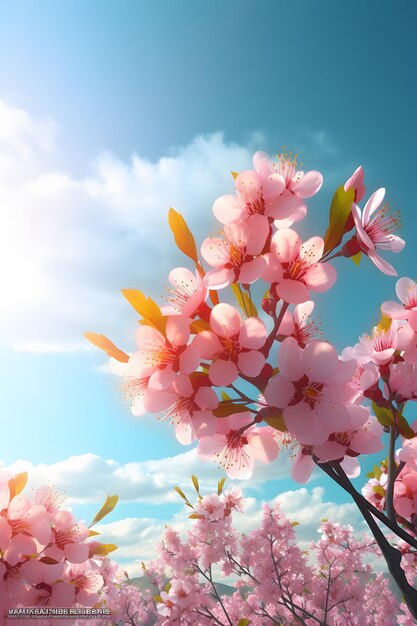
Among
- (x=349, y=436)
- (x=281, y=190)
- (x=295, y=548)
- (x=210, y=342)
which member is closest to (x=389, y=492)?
(x=349, y=436)

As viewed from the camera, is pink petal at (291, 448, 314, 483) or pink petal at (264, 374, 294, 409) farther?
pink petal at (291, 448, 314, 483)

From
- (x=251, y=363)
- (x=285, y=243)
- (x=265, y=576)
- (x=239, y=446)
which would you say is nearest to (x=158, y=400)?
(x=251, y=363)

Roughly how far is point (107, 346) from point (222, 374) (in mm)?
442

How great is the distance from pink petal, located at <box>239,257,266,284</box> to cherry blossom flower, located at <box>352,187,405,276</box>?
16.4 inches

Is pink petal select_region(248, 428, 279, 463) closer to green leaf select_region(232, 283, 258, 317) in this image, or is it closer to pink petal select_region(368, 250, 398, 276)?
green leaf select_region(232, 283, 258, 317)

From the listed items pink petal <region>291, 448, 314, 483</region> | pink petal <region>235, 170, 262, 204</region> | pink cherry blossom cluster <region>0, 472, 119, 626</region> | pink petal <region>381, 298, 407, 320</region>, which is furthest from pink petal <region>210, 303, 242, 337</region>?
pink cherry blossom cluster <region>0, 472, 119, 626</region>

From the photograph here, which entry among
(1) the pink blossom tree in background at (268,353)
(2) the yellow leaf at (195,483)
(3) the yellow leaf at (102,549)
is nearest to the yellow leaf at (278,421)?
(1) the pink blossom tree in background at (268,353)

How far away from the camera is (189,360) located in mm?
1510

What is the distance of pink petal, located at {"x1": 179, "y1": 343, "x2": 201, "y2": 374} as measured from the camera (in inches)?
59.1

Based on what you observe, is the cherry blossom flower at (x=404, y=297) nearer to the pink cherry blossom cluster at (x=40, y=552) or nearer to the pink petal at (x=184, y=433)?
the pink petal at (x=184, y=433)

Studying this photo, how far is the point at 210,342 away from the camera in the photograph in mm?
1546

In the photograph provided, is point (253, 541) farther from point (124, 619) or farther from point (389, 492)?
point (389, 492)

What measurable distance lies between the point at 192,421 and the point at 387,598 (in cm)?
630

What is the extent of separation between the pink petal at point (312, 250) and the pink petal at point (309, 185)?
27 cm
